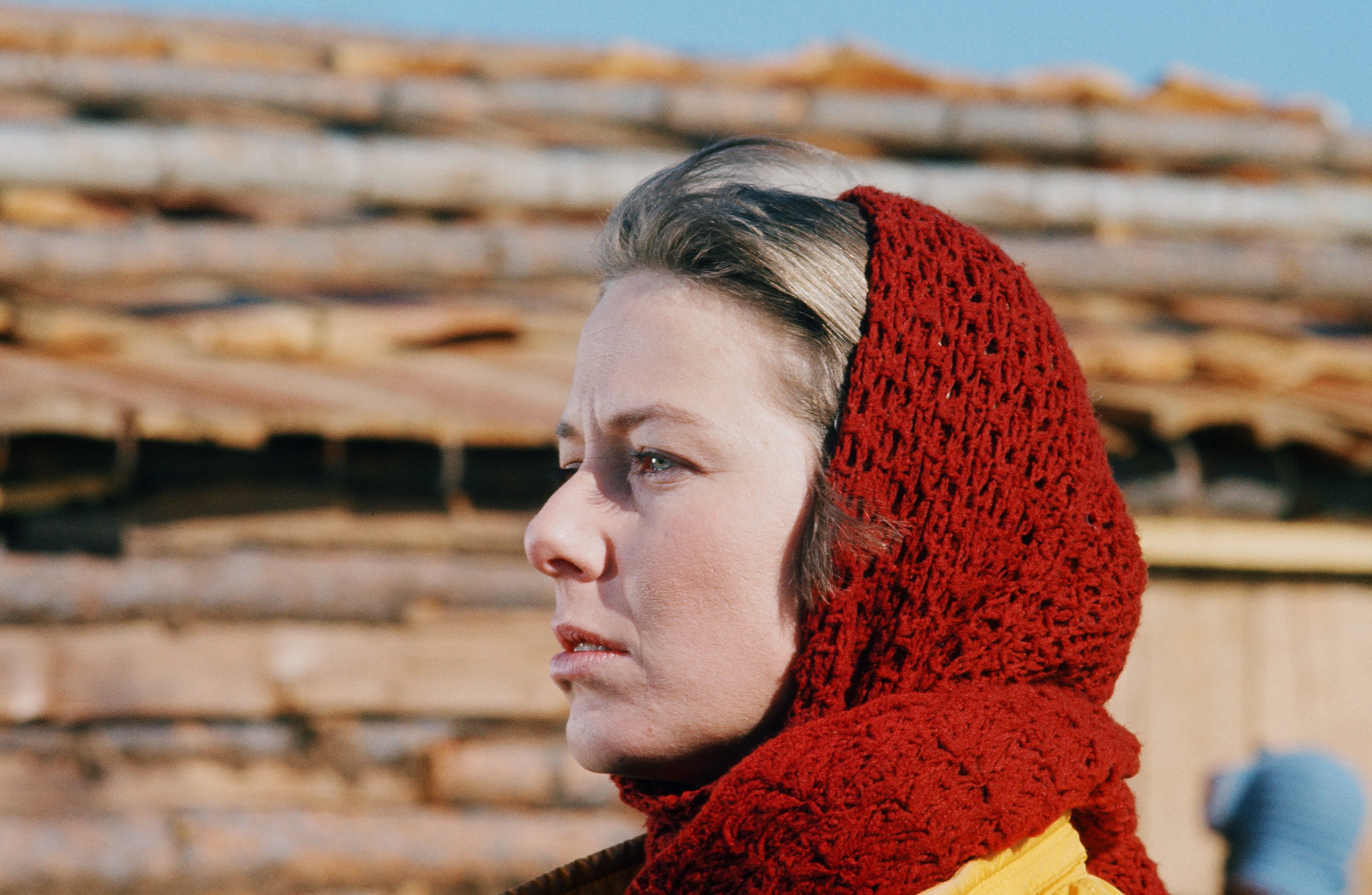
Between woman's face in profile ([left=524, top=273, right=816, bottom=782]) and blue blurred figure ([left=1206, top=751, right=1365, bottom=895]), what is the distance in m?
2.13

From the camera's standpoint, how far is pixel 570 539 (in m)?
1.24

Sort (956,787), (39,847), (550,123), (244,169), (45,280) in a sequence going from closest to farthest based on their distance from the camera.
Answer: (956,787), (39,847), (45,280), (244,169), (550,123)

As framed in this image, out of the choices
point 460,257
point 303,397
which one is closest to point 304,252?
point 460,257

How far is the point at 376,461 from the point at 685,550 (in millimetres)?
2545

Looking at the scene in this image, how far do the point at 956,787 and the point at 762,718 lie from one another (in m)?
0.22

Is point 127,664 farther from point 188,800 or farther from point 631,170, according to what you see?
point 631,170

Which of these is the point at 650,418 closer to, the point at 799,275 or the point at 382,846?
the point at 799,275

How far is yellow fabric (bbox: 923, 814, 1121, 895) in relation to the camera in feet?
3.61

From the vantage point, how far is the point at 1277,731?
12.7 ft

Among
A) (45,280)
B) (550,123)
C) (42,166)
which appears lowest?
(45,280)

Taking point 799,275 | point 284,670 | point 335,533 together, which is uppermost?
point 335,533

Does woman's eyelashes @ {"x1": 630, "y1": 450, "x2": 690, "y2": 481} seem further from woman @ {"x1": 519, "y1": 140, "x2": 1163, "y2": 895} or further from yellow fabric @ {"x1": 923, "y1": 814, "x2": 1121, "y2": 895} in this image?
yellow fabric @ {"x1": 923, "y1": 814, "x2": 1121, "y2": 895}

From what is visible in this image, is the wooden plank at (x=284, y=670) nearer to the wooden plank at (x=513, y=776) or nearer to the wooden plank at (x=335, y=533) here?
the wooden plank at (x=513, y=776)

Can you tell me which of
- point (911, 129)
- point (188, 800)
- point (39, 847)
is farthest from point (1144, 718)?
point (39, 847)
